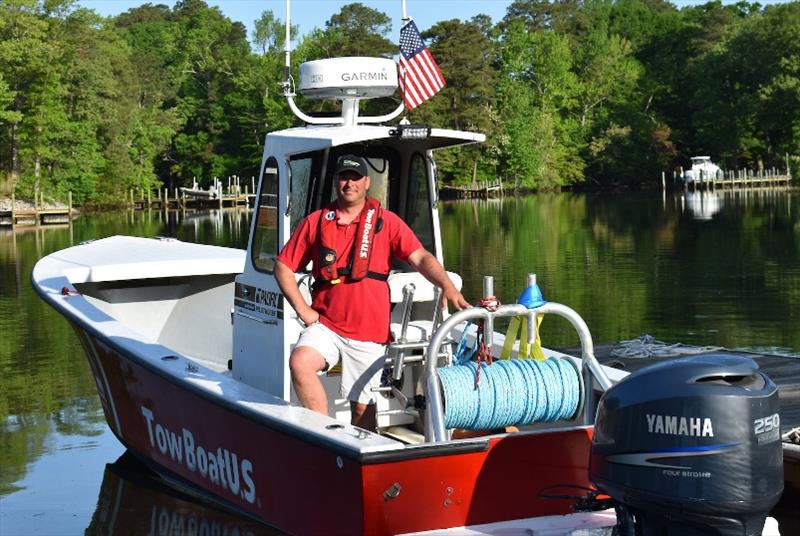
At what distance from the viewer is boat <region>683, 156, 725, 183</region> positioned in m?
83.6

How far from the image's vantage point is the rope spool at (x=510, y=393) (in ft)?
21.8

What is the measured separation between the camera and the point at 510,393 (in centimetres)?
672

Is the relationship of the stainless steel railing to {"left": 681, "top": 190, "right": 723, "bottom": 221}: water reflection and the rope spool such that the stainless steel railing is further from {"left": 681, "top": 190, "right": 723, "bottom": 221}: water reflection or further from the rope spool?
{"left": 681, "top": 190, "right": 723, "bottom": 221}: water reflection

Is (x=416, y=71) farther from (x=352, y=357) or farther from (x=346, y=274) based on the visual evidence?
(x=352, y=357)

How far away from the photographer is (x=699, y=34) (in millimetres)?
100000

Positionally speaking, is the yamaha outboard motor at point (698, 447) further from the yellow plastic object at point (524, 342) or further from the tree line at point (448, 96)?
the tree line at point (448, 96)

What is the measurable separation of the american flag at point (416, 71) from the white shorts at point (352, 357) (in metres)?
2.01

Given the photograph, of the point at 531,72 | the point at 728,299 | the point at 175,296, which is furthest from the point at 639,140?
the point at 175,296

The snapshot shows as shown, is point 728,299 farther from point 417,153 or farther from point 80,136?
point 80,136

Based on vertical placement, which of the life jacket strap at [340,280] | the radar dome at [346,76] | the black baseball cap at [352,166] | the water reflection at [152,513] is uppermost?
the radar dome at [346,76]

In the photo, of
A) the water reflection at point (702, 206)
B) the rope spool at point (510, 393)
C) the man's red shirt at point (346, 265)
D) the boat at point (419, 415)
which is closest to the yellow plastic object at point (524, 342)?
the boat at point (419, 415)

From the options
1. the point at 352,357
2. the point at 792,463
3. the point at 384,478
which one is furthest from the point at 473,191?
the point at 384,478

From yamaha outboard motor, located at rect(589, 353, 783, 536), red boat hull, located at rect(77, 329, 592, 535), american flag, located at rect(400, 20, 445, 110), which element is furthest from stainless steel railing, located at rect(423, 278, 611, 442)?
american flag, located at rect(400, 20, 445, 110)

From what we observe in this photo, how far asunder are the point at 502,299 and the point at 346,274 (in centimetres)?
1342
